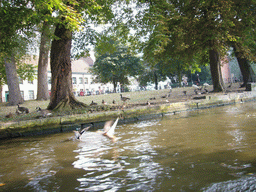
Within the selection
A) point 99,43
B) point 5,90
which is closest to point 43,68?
point 99,43

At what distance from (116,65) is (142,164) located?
152ft

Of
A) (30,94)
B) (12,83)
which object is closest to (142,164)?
(12,83)

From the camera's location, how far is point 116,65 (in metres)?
50.0

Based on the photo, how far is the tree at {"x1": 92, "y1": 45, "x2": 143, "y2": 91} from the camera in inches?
1962

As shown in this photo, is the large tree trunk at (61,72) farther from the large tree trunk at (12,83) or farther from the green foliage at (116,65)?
the green foliage at (116,65)

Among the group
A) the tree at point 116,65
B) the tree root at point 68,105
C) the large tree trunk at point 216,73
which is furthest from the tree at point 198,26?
the tree at point 116,65

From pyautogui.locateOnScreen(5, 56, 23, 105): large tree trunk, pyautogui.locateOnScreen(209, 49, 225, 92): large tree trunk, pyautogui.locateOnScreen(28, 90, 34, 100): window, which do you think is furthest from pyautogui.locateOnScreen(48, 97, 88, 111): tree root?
pyautogui.locateOnScreen(28, 90, 34, 100): window

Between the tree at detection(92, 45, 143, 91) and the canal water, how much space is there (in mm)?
43495

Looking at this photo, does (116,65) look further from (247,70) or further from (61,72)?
(61,72)

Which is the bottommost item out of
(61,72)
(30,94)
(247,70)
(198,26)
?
(61,72)

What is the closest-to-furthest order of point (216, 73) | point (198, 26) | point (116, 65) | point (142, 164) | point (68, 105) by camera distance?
1. point (142, 164)
2. point (68, 105)
3. point (198, 26)
4. point (216, 73)
5. point (116, 65)

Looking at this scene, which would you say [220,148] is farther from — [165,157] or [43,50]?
[43,50]

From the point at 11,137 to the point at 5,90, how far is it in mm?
45604

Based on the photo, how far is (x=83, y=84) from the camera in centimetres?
6788
